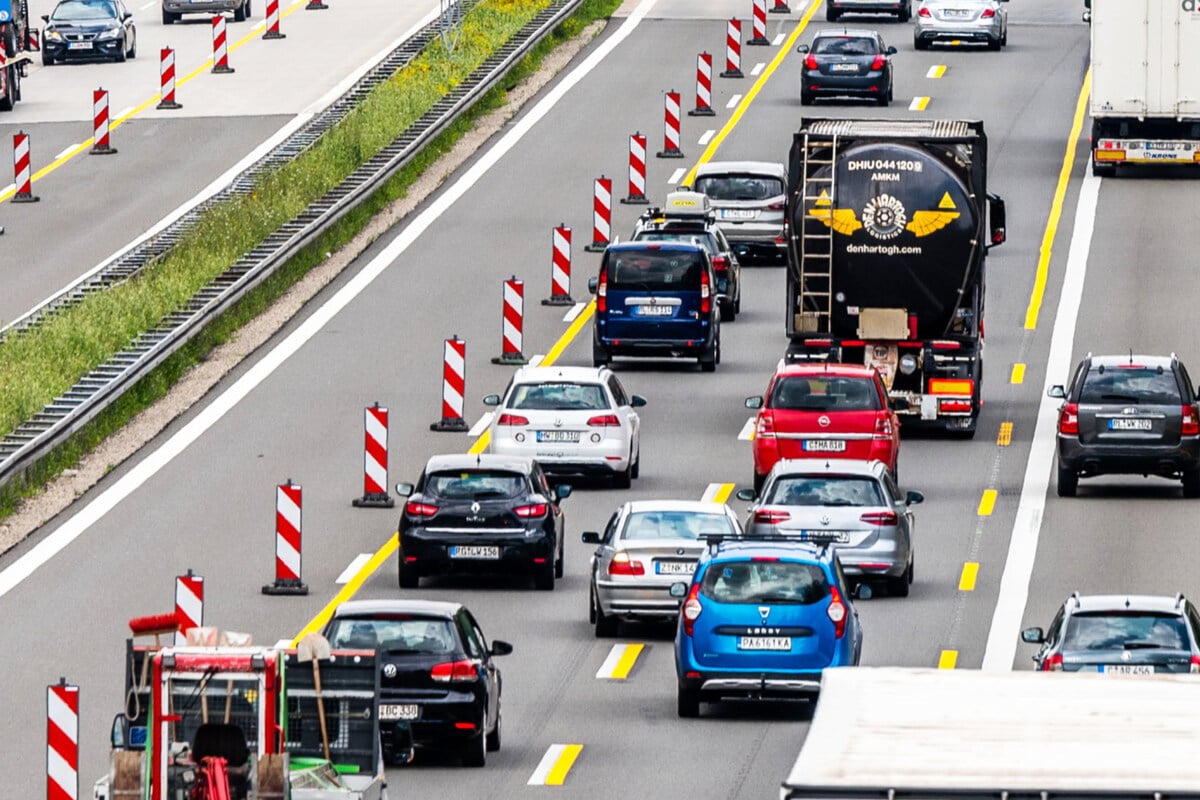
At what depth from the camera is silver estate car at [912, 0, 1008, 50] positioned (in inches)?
2680

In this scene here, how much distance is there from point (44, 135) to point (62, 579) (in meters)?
28.2

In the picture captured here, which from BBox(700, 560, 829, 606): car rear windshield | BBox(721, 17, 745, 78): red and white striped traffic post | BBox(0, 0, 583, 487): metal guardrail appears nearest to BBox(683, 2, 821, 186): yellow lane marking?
BBox(721, 17, 745, 78): red and white striped traffic post

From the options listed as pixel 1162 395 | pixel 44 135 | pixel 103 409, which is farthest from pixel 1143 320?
pixel 44 135

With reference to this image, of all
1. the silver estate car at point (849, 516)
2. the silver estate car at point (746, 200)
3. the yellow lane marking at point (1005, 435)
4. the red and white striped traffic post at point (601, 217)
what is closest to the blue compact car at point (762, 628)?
the silver estate car at point (849, 516)

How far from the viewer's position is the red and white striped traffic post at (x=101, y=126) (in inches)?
2271

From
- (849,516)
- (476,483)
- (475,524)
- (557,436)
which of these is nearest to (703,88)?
(557,436)

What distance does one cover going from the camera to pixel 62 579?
32.9 m

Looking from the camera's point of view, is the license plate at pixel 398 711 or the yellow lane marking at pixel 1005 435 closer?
the license plate at pixel 398 711

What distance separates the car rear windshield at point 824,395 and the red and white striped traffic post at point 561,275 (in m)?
10.2

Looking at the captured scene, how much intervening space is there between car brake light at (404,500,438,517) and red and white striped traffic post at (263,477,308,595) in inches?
44.6

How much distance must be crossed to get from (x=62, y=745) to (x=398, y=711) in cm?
294

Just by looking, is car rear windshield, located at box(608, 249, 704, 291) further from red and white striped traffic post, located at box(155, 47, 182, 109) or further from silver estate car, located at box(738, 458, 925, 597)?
red and white striped traffic post, located at box(155, 47, 182, 109)

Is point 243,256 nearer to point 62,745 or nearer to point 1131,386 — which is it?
point 1131,386

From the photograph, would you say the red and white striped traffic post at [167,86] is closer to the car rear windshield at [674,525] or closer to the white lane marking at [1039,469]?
the white lane marking at [1039,469]
